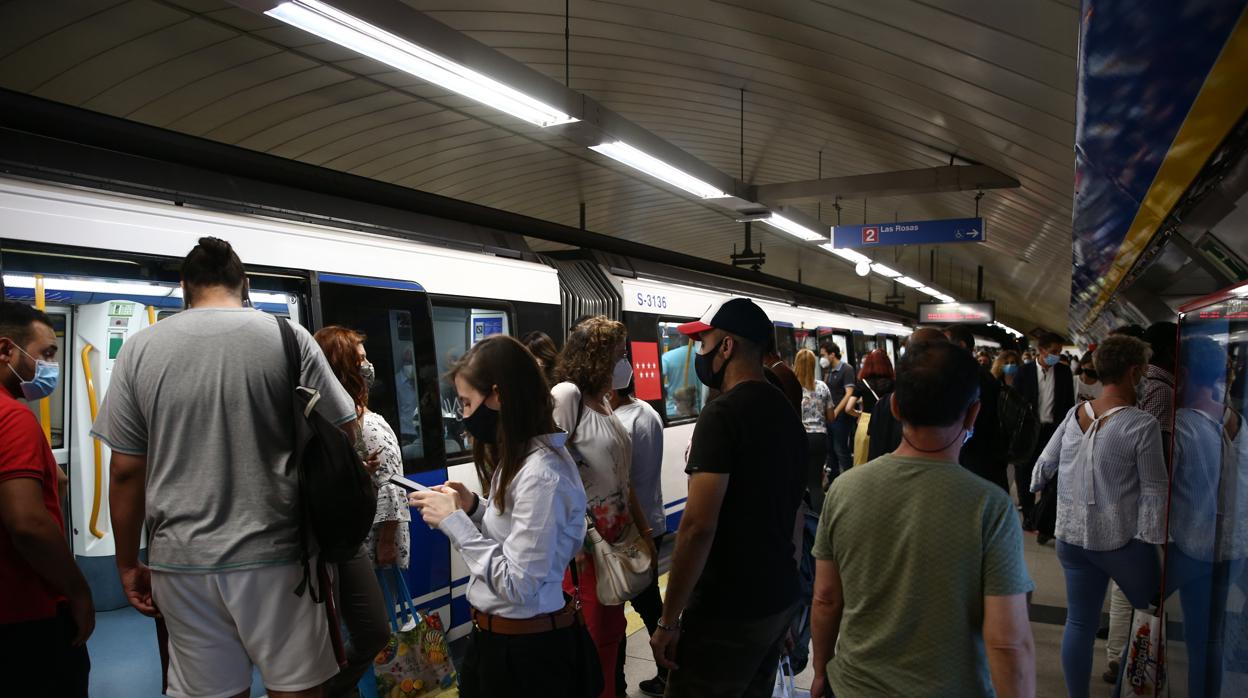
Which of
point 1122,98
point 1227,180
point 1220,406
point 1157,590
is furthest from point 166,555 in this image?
point 1227,180

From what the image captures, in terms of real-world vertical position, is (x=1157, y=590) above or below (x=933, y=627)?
below

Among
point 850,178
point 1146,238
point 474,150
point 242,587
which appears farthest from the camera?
point 474,150

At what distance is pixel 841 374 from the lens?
9.98m

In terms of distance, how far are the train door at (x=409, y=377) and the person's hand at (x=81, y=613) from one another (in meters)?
1.87

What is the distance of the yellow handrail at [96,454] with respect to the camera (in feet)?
12.4

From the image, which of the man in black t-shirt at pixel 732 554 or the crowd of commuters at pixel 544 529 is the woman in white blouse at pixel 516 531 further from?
the man in black t-shirt at pixel 732 554

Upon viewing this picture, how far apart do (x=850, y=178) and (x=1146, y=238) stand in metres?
3.99

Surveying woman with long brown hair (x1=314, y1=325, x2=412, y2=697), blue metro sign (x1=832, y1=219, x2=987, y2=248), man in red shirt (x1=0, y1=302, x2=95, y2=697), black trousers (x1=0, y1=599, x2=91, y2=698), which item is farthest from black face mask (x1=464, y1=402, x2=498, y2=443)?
blue metro sign (x1=832, y1=219, x2=987, y2=248)

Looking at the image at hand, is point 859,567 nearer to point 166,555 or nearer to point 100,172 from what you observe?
point 166,555

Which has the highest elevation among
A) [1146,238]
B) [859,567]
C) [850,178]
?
[850,178]

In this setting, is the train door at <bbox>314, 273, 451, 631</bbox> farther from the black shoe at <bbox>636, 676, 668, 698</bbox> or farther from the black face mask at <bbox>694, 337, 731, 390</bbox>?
the black face mask at <bbox>694, 337, 731, 390</bbox>

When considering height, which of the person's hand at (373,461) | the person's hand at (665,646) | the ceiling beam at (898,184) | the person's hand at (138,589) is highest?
the ceiling beam at (898,184)

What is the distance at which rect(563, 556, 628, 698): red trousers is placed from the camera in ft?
10.0

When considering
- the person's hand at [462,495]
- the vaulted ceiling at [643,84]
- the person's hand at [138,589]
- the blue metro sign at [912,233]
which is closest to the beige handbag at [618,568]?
the person's hand at [462,495]
